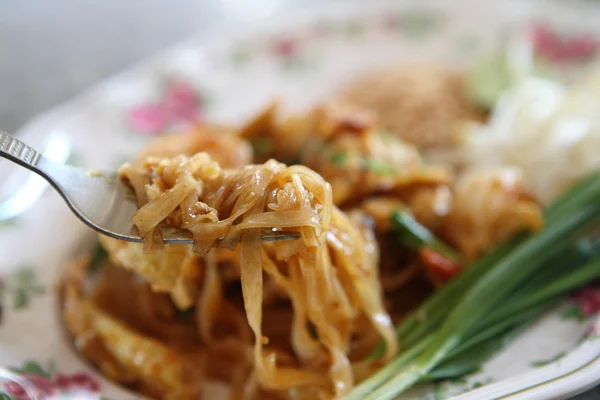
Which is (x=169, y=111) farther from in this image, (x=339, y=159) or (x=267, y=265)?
(x=267, y=265)

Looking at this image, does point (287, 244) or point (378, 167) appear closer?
point (287, 244)

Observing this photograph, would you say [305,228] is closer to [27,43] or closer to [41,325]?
[41,325]

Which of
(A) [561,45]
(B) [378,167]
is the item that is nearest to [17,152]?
(B) [378,167]

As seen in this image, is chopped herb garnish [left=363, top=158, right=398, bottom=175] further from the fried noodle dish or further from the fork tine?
the fork tine

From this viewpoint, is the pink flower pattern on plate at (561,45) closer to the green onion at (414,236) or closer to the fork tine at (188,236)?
the green onion at (414,236)

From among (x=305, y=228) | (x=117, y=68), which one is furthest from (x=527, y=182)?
(x=117, y=68)

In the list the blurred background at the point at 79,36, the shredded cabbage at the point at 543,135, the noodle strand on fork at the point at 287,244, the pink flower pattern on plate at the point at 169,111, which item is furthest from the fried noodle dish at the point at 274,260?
the blurred background at the point at 79,36
